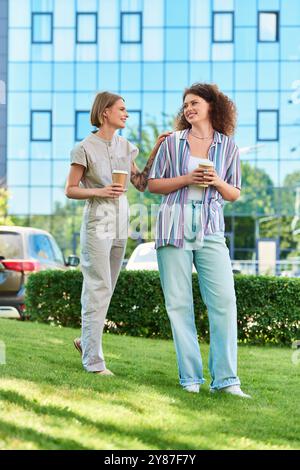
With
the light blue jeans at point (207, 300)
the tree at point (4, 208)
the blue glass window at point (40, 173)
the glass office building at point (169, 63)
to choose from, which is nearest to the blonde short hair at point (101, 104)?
the light blue jeans at point (207, 300)

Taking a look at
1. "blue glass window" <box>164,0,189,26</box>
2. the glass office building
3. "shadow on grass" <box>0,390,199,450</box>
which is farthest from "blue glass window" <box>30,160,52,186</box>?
"shadow on grass" <box>0,390,199,450</box>

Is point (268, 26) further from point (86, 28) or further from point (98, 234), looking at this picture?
point (98, 234)

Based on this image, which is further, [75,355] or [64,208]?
[64,208]

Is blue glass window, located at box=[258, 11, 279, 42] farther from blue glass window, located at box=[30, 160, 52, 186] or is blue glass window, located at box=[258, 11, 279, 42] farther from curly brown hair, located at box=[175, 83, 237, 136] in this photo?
curly brown hair, located at box=[175, 83, 237, 136]

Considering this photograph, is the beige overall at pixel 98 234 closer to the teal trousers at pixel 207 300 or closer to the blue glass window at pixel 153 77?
the teal trousers at pixel 207 300

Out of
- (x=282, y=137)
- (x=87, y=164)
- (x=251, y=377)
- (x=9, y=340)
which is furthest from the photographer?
(x=282, y=137)

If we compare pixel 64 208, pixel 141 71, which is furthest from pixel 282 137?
pixel 64 208

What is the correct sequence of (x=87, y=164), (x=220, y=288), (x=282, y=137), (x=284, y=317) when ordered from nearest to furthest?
(x=220, y=288) → (x=87, y=164) → (x=284, y=317) → (x=282, y=137)

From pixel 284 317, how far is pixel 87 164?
18.6 feet

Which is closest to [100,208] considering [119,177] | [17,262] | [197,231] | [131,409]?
[119,177]

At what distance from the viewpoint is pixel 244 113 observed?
127ft

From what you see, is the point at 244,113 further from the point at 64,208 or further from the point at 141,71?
the point at 64,208

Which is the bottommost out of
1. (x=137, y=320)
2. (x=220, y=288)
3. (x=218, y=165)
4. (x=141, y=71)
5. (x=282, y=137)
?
(x=137, y=320)

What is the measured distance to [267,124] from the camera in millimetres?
38594
